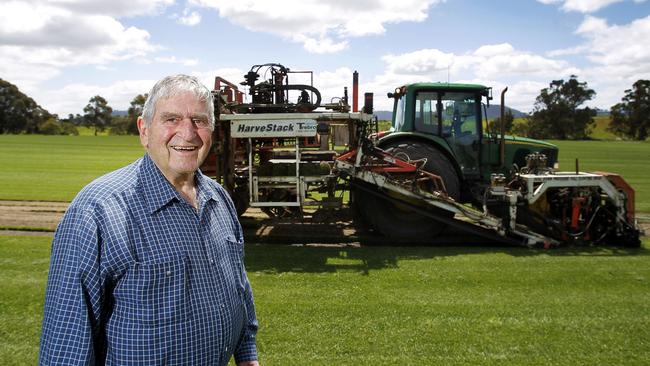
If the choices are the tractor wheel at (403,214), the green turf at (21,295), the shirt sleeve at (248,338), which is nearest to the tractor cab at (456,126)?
the tractor wheel at (403,214)

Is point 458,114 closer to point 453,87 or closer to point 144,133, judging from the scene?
point 453,87

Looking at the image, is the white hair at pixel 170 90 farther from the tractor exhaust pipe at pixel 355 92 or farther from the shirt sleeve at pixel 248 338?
the tractor exhaust pipe at pixel 355 92

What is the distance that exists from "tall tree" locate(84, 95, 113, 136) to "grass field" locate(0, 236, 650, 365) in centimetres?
9470

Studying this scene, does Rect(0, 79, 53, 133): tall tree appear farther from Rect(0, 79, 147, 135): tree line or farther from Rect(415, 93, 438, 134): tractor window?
Rect(415, 93, 438, 134): tractor window

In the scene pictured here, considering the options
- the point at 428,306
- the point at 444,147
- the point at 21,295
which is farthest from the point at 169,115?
the point at 444,147

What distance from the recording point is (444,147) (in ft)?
29.5

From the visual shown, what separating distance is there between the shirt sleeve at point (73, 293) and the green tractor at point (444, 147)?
7124mm

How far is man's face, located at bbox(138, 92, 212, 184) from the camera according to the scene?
1938mm

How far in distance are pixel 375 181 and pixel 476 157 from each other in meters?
2.36

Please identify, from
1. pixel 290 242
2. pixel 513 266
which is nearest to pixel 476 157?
pixel 513 266

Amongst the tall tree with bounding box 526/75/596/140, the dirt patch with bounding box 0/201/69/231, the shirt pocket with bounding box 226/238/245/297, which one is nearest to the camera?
the shirt pocket with bounding box 226/238/245/297

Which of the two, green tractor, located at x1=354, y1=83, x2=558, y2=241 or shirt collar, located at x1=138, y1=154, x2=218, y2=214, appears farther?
green tractor, located at x1=354, y1=83, x2=558, y2=241

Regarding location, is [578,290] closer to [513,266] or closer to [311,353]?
[513,266]

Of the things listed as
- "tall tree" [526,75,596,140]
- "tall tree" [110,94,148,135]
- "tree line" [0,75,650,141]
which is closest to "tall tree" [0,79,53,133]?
"tree line" [0,75,650,141]
